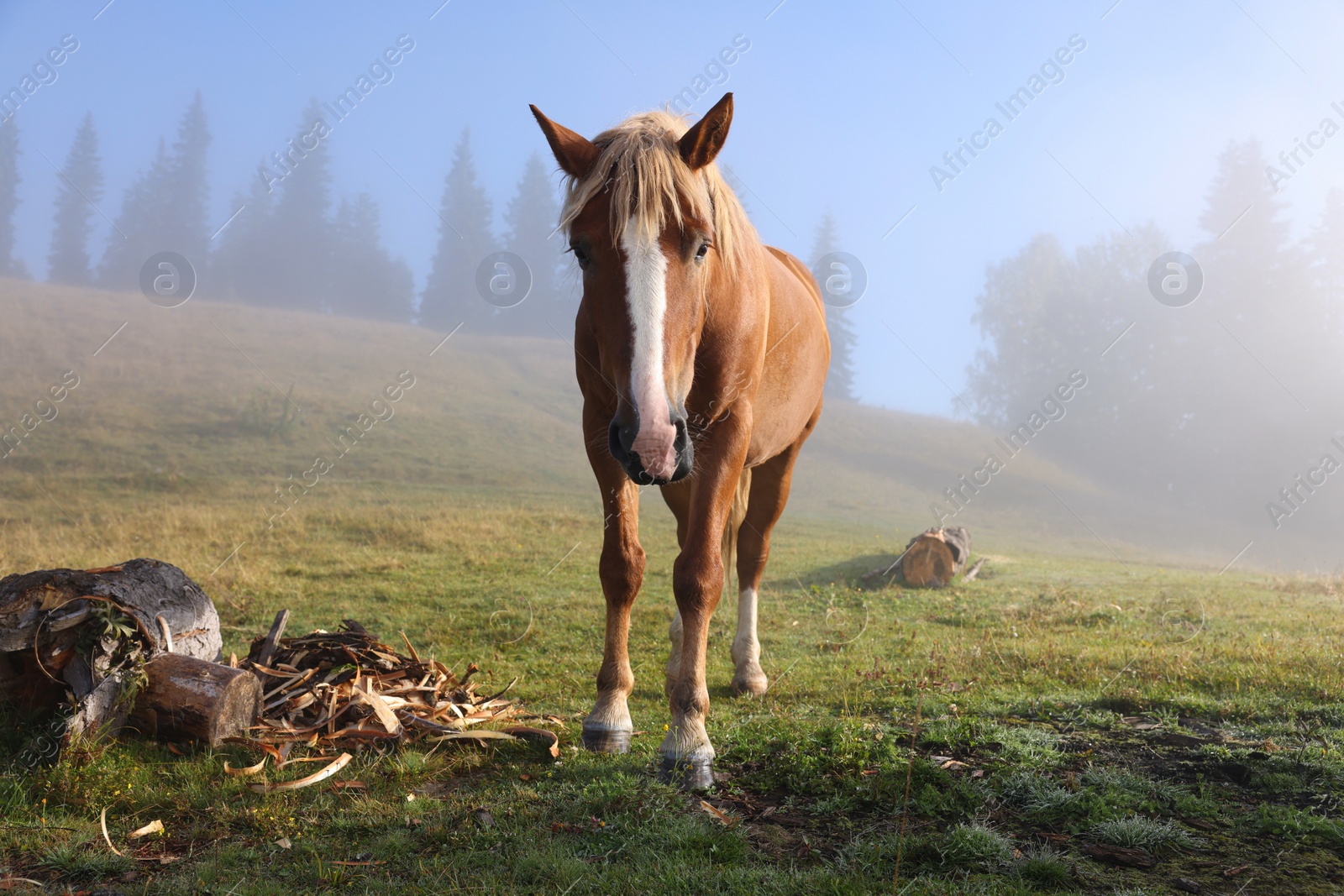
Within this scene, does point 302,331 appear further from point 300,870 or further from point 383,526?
point 300,870

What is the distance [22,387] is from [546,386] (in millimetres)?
23805

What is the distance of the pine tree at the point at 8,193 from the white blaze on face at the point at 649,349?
58.4m

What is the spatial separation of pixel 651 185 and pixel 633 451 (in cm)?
122

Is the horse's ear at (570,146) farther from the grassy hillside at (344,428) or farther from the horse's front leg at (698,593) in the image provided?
the grassy hillside at (344,428)

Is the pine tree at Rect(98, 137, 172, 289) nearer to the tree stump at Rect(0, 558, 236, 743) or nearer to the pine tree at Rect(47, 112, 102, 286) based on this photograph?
the pine tree at Rect(47, 112, 102, 286)

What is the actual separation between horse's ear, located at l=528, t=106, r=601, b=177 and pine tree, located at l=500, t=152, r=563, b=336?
52574 millimetres

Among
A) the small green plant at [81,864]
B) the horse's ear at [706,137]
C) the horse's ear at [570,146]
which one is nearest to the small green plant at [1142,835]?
the horse's ear at [706,137]

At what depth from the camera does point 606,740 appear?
14.1 feet

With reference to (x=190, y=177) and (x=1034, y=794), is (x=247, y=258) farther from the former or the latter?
(x=1034, y=794)

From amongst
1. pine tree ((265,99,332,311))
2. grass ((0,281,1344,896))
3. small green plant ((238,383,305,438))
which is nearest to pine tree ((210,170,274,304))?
pine tree ((265,99,332,311))

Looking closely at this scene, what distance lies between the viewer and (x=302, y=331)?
44.1m

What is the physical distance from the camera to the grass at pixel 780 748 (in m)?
3.01

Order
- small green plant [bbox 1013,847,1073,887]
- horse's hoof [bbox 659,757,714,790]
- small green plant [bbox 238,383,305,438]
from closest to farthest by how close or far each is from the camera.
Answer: small green plant [bbox 1013,847,1073,887]
horse's hoof [bbox 659,757,714,790]
small green plant [bbox 238,383,305,438]

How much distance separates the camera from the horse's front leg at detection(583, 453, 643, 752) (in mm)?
4406
